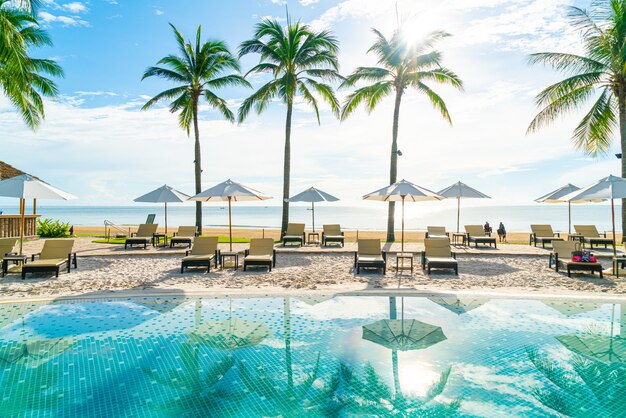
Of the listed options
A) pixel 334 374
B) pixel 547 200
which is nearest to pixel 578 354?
pixel 334 374

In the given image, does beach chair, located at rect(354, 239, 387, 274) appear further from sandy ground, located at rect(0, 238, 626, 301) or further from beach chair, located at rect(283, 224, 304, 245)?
beach chair, located at rect(283, 224, 304, 245)

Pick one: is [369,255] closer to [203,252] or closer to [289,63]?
[203,252]

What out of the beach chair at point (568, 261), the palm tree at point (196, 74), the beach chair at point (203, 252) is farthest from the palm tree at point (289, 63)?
the beach chair at point (568, 261)

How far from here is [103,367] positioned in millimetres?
5227

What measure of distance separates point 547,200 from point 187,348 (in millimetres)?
17762

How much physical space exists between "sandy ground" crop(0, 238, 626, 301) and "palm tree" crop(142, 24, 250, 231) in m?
10.0

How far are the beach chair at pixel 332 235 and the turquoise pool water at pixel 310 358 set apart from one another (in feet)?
28.5

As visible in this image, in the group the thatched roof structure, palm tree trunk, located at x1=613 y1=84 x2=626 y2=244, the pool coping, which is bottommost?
the pool coping

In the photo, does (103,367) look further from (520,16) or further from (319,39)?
(319,39)

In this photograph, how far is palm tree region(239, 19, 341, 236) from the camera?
63.8ft

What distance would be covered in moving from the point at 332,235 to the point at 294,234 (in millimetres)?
1817

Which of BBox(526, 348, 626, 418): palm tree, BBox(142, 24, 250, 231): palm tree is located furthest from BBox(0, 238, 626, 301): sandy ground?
BBox(142, 24, 250, 231): palm tree

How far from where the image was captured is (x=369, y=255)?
1223cm

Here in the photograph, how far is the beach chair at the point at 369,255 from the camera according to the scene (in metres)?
11.1
